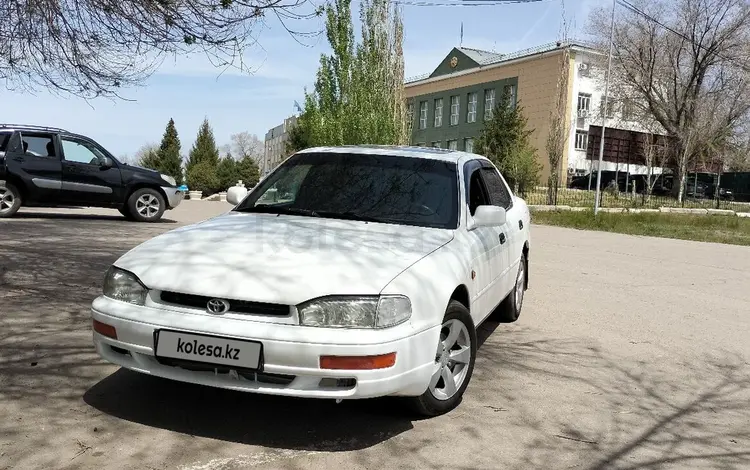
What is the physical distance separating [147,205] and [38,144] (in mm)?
2428

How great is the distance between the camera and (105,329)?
3457mm

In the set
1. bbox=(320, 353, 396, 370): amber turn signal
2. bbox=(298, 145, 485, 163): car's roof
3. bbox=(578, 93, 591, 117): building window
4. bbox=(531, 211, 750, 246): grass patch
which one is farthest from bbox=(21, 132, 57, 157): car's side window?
bbox=(578, 93, 591, 117): building window

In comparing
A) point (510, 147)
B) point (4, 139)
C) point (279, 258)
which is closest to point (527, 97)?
point (510, 147)

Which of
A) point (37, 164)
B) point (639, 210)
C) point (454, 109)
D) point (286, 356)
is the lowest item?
point (639, 210)

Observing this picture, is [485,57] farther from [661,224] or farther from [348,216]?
[348,216]

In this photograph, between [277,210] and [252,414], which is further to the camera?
[277,210]

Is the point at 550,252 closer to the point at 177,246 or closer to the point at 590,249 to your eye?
the point at 590,249

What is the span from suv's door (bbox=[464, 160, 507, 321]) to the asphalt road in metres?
0.52

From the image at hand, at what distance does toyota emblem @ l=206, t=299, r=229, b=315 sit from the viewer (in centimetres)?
323

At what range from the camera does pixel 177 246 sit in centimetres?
372

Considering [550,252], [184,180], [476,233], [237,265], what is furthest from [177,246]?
[184,180]

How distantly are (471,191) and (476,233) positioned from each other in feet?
1.49

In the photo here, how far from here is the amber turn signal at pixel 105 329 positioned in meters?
3.40

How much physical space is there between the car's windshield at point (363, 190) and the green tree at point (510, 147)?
28169mm
